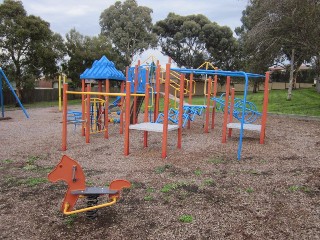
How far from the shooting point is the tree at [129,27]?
110 feet

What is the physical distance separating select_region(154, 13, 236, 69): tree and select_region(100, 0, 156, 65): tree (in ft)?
6.75

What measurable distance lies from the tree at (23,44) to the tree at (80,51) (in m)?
3.59

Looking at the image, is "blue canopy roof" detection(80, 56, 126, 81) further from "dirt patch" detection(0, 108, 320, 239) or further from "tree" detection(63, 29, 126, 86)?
"tree" detection(63, 29, 126, 86)

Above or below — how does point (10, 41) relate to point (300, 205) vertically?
above

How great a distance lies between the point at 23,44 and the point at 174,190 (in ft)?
63.7

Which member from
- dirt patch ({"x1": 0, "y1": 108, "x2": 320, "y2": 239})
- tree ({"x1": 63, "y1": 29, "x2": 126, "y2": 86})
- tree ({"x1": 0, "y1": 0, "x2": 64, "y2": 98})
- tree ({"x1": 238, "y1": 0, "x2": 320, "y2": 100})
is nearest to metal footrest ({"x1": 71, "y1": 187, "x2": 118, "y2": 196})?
dirt patch ({"x1": 0, "y1": 108, "x2": 320, "y2": 239})

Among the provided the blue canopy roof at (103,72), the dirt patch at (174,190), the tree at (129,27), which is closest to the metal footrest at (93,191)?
the dirt patch at (174,190)

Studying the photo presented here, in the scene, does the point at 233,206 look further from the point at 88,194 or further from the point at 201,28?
the point at 201,28

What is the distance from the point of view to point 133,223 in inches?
138

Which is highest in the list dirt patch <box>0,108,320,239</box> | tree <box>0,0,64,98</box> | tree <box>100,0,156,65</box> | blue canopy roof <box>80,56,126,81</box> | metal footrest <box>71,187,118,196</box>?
tree <box>100,0,156,65</box>

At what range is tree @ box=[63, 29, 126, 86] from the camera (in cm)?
2594

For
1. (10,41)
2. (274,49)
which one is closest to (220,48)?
(274,49)

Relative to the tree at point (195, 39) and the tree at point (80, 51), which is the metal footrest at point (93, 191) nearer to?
the tree at point (80, 51)

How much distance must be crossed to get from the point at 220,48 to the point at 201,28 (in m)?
3.15
